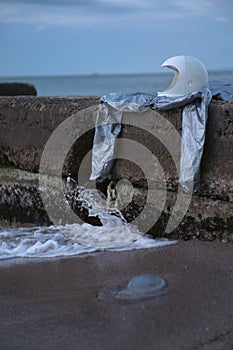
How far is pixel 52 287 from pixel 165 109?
136 centimetres

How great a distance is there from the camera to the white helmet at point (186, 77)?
4109mm

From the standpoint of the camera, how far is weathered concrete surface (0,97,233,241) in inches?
138

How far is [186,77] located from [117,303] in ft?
6.45

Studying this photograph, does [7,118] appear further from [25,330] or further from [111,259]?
[25,330]

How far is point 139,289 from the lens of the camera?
283 cm

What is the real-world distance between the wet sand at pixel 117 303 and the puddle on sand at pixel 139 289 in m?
0.03

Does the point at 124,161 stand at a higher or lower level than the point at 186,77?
lower

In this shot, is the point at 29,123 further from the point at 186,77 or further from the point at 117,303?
the point at 117,303

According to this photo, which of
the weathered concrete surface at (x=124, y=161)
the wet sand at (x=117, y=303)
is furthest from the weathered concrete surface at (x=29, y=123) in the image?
the wet sand at (x=117, y=303)

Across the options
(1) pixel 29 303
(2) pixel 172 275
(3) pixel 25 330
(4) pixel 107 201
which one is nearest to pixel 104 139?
(4) pixel 107 201

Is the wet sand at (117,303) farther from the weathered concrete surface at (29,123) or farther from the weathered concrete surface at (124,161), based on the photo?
the weathered concrete surface at (29,123)

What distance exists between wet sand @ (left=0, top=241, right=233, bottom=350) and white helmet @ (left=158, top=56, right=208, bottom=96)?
112cm

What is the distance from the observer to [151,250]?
3.58 m

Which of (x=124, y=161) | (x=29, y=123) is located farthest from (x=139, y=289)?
(x=29, y=123)
